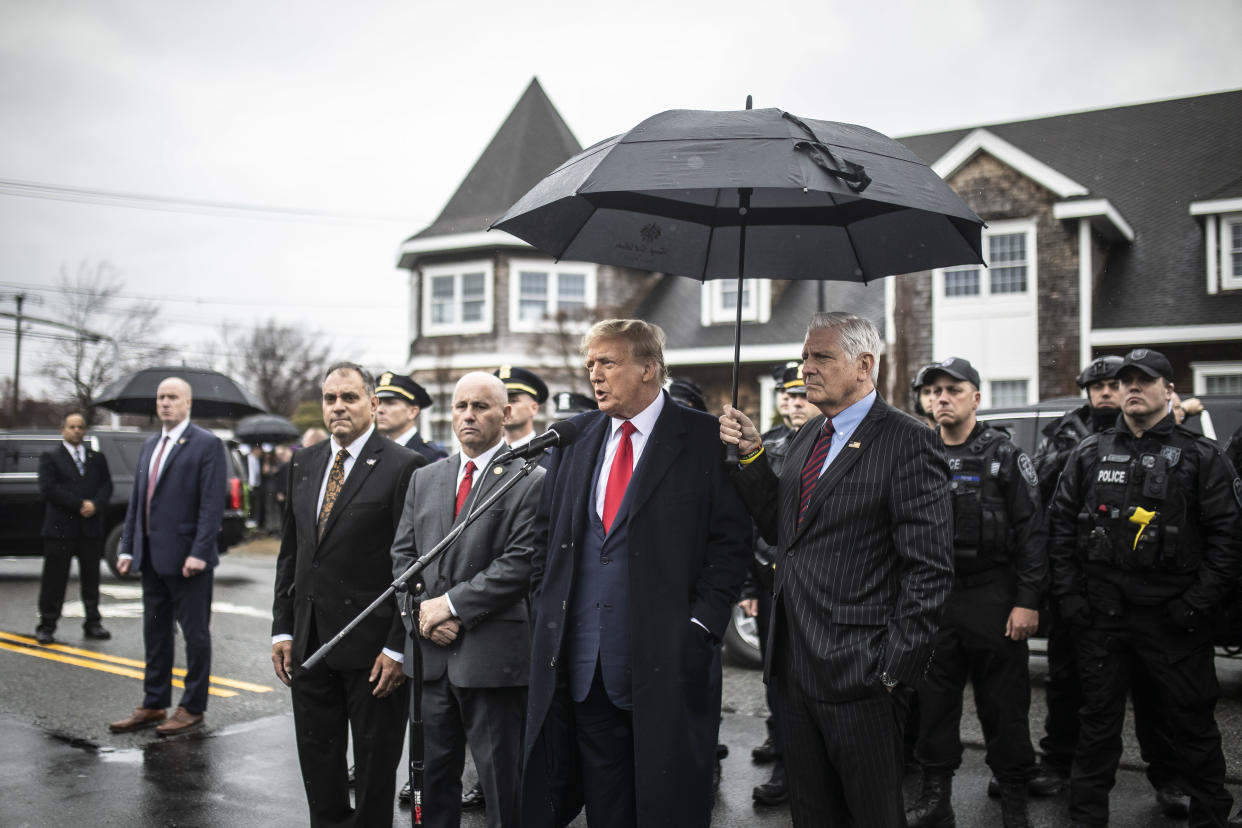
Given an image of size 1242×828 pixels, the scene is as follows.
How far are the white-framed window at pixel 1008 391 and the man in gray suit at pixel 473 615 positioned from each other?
16.2m

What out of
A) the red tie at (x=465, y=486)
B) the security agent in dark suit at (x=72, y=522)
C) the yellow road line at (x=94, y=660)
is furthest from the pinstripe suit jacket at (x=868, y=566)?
the security agent in dark suit at (x=72, y=522)

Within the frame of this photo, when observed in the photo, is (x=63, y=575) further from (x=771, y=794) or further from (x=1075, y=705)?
(x=1075, y=705)

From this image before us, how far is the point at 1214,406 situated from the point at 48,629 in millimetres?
10384

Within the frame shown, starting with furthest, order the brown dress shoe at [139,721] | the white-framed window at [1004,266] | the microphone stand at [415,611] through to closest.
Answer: the white-framed window at [1004,266]
the brown dress shoe at [139,721]
the microphone stand at [415,611]

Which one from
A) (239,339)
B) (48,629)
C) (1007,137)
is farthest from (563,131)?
(239,339)

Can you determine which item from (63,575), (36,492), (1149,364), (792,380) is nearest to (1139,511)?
(1149,364)

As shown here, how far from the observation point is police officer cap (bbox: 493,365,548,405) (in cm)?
648

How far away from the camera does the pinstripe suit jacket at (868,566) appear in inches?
127

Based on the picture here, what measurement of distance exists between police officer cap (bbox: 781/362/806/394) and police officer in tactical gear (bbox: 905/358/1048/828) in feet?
4.89

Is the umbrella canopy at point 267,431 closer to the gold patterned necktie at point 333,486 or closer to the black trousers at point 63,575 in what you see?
the black trousers at point 63,575

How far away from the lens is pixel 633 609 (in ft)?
11.0

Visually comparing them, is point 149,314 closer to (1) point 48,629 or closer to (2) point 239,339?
(2) point 239,339

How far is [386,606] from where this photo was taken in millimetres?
4414

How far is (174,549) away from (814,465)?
4.85 metres
